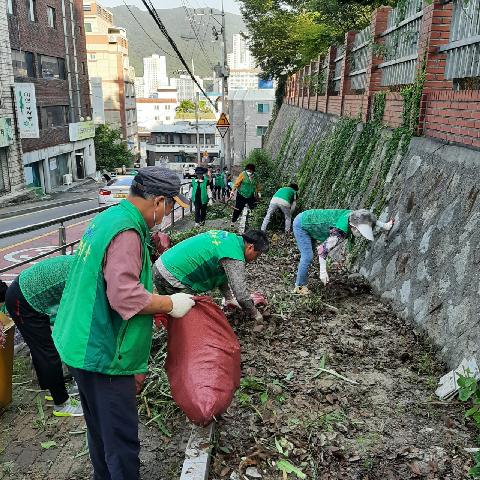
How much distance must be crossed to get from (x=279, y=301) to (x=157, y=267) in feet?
6.46

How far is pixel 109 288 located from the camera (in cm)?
241

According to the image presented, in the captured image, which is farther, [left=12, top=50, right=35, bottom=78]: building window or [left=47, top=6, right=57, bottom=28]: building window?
[left=47, top=6, right=57, bottom=28]: building window

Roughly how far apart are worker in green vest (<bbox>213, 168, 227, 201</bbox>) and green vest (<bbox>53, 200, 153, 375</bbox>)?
17.5 metres

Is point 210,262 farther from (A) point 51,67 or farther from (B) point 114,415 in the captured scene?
(A) point 51,67

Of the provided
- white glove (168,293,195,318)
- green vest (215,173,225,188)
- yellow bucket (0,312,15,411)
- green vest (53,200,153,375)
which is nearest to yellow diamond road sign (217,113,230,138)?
green vest (215,173,225,188)

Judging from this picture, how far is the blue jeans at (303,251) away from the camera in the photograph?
254 inches

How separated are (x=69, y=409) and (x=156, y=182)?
2538 millimetres

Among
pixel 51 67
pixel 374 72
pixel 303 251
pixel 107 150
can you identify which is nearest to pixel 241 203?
pixel 374 72

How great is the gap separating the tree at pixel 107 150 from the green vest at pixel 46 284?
4524cm

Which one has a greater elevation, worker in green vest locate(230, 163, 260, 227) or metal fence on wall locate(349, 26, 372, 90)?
metal fence on wall locate(349, 26, 372, 90)

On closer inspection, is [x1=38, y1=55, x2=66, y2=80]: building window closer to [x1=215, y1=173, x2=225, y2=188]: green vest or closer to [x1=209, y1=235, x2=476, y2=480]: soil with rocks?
[x1=215, y1=173, x2=225, y2=188]: green vest

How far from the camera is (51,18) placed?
1419 inches

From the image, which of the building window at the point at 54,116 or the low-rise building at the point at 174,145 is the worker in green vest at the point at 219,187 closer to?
the building window at the point at 54,116

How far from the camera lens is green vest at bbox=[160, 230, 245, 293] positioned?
14.2 feet
